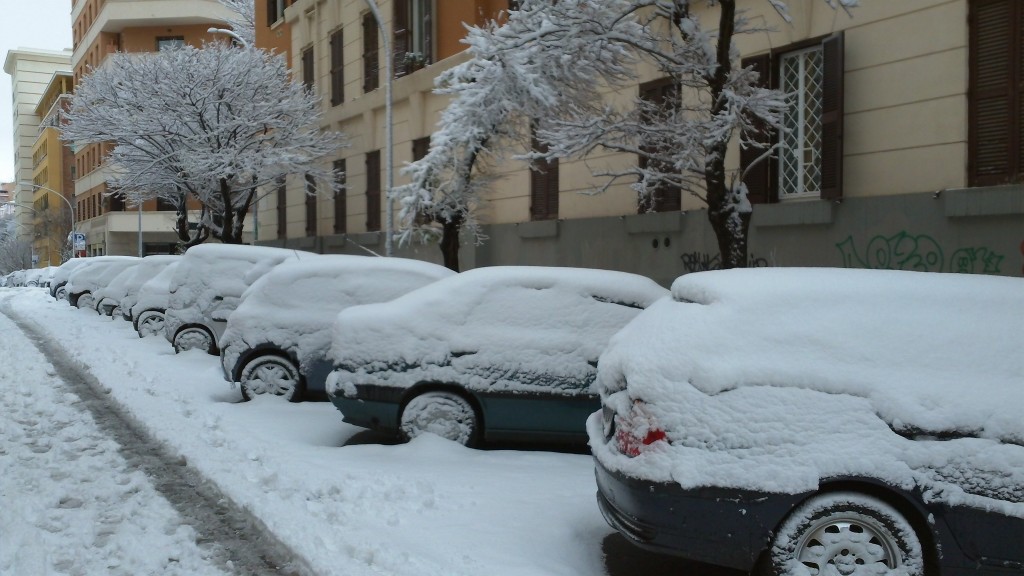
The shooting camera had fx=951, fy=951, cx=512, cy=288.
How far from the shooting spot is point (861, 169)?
12.2 m

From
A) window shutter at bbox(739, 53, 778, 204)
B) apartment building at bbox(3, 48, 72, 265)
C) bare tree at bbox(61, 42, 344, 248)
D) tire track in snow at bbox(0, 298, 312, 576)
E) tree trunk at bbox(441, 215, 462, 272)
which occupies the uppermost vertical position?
apartment building at bbox(3, 48, 72, 265)

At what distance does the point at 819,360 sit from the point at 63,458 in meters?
5.98

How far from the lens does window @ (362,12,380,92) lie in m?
26.4

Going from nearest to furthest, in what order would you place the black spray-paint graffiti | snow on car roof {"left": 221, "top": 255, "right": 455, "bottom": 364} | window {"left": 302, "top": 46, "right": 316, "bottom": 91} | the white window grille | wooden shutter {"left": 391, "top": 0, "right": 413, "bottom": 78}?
snow on car roof {"left": 221, "top": 255, "right": 455, "bottom": 364}
the white window grille
the black spray-paint graffiti
wooden shutter {"left": 391, "top": 0, "right": 413, "bottom": 78}
window {"left": 302, "top": 46, "right": 316, "bottom": 91}

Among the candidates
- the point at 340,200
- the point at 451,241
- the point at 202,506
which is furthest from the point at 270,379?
the point at 340,200

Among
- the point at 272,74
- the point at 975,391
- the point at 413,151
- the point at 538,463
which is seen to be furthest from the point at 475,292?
the point at 272,74

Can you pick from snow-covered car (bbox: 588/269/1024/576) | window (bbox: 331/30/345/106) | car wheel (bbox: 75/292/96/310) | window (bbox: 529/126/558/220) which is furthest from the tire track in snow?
car wheel (bbox: 75/292/96/310)

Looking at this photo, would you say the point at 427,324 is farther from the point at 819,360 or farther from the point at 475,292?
the point at 819,360

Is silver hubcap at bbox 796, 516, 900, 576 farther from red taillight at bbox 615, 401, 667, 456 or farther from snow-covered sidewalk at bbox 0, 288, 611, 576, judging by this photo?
snow-covered sidewalk at bbox 0, 288, 611, 576

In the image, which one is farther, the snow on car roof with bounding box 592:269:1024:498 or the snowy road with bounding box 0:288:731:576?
the snowy road with bounding box 0:288:731:576

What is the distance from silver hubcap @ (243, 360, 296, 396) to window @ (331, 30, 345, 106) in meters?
19.8

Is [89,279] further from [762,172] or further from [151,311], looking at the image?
[762,172]

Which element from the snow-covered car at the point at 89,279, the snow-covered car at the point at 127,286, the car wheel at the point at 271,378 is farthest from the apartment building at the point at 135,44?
the car wheel at the point at 271,378

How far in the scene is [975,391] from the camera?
4418mm
